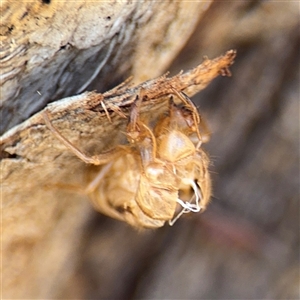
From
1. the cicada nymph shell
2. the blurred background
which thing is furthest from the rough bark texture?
the cicada nymph shell

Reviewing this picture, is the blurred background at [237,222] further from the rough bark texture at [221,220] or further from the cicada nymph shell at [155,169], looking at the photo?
the cicada nymph shell at [155,169]

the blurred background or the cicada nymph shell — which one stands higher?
the cicada nymph shell

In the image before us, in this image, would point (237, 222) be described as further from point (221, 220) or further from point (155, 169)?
point (155, 169)

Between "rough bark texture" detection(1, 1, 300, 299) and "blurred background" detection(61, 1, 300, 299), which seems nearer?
"rough bark texture" detection(1, 1, 300, 299)

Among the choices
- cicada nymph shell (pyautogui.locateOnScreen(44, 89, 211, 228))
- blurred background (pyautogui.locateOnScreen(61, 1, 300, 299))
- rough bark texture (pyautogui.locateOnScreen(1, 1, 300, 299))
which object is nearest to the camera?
cicada nymph shell (pyautogui.locateOnScreen(44, 89, 211, 228))

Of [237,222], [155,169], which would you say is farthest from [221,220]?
[155,169]

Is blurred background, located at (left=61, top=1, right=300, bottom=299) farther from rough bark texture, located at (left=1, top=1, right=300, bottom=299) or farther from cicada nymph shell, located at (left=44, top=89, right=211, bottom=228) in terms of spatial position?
cicada nymph shell, located at (left=44, top=89, right=211, bottom=228)
